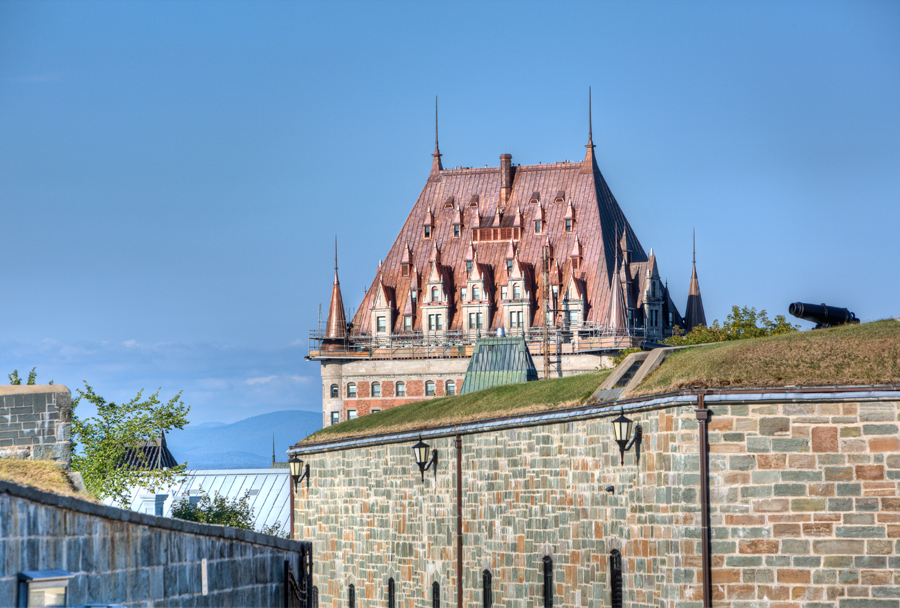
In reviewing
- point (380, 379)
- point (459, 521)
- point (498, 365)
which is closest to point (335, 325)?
point (380, 379)

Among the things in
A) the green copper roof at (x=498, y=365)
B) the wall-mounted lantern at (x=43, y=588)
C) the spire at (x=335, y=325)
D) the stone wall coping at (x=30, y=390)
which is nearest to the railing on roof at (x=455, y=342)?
the spire at (x=335, y=325)

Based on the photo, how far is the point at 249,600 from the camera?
20875 millimetres

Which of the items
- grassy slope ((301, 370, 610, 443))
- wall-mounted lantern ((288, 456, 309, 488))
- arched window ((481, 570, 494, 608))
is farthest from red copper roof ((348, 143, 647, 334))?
arched window ((481, 570, 494, 608))

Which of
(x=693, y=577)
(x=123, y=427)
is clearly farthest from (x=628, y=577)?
(x=123, y=427)

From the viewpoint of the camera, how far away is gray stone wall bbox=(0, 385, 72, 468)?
24.2 meters

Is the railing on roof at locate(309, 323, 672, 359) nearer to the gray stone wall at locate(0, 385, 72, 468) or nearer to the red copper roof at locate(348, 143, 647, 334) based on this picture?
the red copper roof at locate(348, 143, 647, 334)

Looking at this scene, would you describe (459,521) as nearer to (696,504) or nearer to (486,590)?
(486,590)

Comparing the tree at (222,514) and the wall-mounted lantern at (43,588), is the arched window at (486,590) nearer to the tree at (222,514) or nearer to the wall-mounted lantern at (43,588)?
the wall-mounted lantern at (43,588)

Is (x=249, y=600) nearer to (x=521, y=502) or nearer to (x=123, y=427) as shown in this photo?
(x=521, y=502)

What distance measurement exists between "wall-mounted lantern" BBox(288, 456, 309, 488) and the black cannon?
1678 centimetres

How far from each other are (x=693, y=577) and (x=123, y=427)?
39.9m

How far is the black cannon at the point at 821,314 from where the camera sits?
26.5 meters

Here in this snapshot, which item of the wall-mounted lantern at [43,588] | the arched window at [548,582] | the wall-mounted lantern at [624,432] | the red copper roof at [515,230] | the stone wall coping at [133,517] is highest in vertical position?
the red copper roof at [515,230]

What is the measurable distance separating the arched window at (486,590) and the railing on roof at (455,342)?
7936cm
